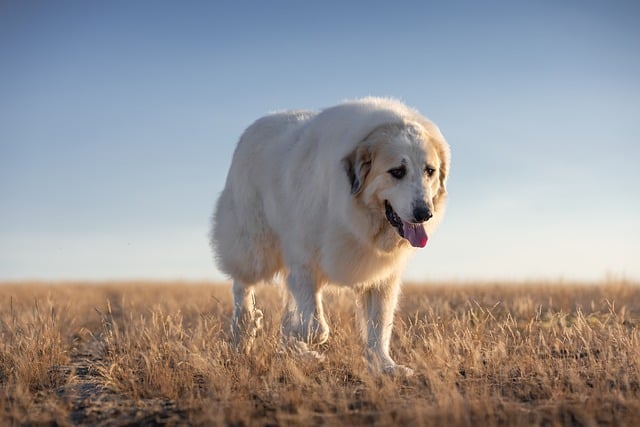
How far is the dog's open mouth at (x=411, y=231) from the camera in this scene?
5000 mm

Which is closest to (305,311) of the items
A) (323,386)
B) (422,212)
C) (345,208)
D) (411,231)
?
(345,208)

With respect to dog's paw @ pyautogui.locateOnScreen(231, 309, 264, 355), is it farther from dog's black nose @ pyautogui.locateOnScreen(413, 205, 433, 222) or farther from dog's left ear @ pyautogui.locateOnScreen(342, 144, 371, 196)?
dog's black nose @ pyautogui.locateOnScreen(413, 205, 433, 222)

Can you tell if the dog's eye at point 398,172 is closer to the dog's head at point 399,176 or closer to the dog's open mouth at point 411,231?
the dog's head at point 399,176

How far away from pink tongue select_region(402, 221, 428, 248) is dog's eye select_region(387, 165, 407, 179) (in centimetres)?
35

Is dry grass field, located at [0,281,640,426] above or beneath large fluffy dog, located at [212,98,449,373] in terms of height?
beneath

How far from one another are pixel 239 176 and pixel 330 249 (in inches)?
72.9

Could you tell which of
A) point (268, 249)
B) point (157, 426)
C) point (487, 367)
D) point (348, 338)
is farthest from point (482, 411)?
point (268, 249)

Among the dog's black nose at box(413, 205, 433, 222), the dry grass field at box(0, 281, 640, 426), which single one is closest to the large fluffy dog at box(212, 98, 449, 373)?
the dog's black nose at box(413, 205, 433, 222)

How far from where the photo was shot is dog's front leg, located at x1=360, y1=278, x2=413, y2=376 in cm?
557

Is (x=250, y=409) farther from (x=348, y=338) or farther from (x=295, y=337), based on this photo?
(x=348, y=338)

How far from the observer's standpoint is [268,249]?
21.0ft

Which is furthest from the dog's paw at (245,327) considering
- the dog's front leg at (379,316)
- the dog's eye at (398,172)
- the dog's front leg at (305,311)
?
the dog's eye at (398,172)

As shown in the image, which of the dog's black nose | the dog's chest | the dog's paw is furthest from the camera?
the dog's paw

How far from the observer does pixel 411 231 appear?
5.01m
